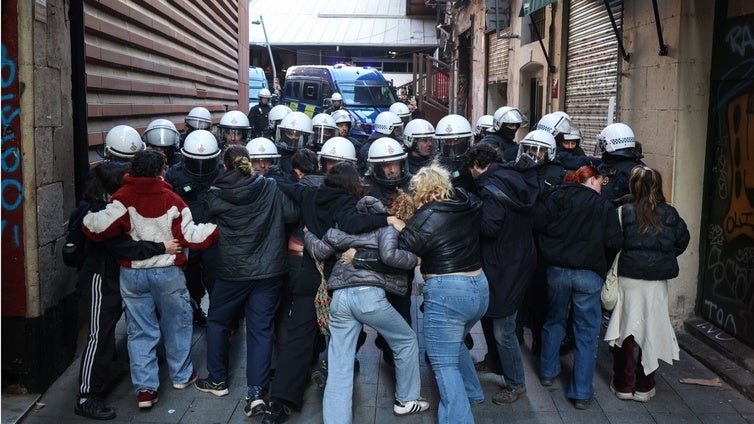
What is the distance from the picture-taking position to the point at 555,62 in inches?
459

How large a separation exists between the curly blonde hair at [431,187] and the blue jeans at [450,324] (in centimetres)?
48

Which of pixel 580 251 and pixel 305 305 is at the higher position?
pixel 580 251

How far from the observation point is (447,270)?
461 cm

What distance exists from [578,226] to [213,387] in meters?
2.90

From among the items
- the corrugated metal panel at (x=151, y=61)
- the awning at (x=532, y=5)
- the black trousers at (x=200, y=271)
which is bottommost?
the black trousers at (x=200, y=271)

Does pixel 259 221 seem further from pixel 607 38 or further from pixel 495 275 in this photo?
pixel 607 38

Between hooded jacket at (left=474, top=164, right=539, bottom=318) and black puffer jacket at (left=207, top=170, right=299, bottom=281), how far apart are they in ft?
4.89

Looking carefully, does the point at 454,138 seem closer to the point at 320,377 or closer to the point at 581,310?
the point at 581,310

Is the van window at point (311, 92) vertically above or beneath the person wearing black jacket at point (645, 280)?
above

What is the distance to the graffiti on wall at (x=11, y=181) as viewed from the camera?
5.17 meters

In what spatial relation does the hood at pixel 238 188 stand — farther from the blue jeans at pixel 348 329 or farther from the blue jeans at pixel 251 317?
the blue jeans at pixel 348 329

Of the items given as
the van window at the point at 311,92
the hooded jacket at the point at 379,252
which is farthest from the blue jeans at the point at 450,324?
the van window at the point at 311,92

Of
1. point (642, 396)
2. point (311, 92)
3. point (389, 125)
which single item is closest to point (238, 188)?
point (642, 396)

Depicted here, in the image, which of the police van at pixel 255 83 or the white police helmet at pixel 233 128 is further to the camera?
the police van at pixel 255 83
